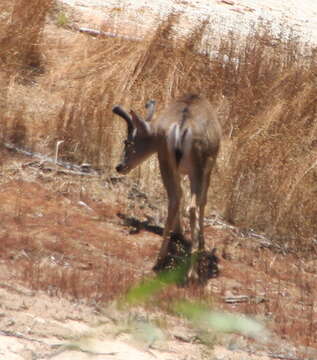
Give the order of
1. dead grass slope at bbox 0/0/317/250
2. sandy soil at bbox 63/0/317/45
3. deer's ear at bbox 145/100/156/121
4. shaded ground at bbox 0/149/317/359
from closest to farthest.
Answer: shaded ground at bbox 0/149/317/359, deer's ear at bbox 145/100/156/121, dead grass slope at bbox 0/0/317/250, sandy soil at bbox 63/0/317/45

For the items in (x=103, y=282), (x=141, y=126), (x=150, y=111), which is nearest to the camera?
(x=103, y=282)

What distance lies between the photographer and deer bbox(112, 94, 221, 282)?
9.24 meters

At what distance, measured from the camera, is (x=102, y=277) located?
819 cm

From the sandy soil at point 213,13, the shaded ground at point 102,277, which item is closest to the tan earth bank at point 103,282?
the shaded ground at point 102,277

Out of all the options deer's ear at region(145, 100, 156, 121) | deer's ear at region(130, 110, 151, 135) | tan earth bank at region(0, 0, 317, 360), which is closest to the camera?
tan earth bank at region(0, 0, 317, 360)

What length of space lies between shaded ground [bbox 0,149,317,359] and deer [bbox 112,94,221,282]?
15.0 inches

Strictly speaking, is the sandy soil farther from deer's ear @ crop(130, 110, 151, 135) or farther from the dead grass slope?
deer's ear @ crop(130, 110, 151, 135)

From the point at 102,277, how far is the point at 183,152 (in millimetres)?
1705

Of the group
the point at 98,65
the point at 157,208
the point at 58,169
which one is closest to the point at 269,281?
the point at 157,208

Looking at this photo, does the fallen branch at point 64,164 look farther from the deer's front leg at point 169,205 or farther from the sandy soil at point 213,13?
the sandy soil at point 213,13

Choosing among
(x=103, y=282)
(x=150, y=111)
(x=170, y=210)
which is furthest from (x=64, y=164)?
(x=103, y=282)

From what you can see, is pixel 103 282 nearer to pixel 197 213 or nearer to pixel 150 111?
pixel 197 213

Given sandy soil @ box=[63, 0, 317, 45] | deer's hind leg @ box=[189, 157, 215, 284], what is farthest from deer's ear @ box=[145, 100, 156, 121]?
sandy soil @ box=[63, 0, 317, 45]

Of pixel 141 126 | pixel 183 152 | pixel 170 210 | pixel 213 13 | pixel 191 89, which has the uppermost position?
pixel 213 13
